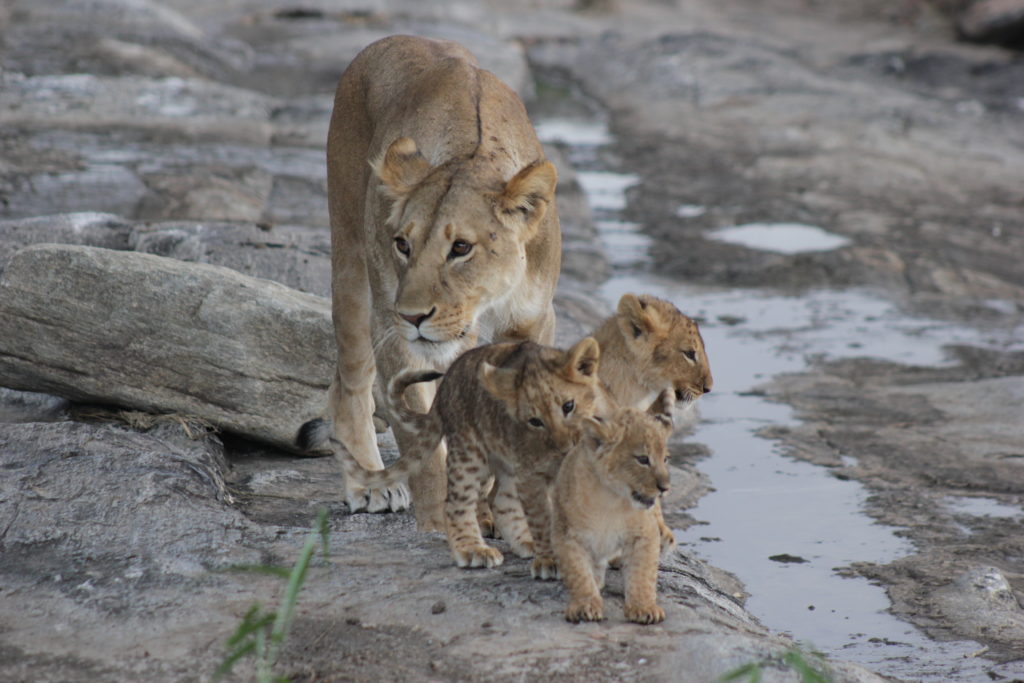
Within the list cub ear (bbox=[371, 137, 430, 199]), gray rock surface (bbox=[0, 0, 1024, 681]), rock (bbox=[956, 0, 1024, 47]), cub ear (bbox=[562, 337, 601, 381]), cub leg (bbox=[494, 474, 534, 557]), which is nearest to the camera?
gray rock surface (bbox=[0, 0, 1024, 681])

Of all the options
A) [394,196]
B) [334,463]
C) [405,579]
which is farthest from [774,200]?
→ [405,579]

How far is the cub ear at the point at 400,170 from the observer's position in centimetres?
428

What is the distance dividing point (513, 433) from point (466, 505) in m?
0.28

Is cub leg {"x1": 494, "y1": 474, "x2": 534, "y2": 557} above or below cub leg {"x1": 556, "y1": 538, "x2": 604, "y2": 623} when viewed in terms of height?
below

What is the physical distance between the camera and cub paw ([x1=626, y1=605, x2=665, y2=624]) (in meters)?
3.41

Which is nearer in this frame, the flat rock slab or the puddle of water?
the flat rock slab

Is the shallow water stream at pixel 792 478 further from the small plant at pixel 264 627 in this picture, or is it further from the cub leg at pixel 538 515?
the small plant at pixel 264 627

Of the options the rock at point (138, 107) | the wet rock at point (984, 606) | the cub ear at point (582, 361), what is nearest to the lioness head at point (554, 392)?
the cub ear at point (582, 361)

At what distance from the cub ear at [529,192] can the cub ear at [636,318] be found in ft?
1.34

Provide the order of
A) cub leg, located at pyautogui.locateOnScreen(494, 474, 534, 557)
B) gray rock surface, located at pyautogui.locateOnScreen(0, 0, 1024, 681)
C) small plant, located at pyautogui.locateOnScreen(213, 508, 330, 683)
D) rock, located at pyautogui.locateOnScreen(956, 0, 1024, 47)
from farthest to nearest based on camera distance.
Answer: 1. rock, located at pyautogui.locateOnScreen(956, 0, 1024, 47)
2. cub leg, located at pyautogui.locateOnScreen(494, 474, 534, 557)
3. gray rock surface, located at pyautogui.locateOnScreen(0, 0, 1024, 681)
4. small plant, located at pyautogui.locateOnScreen(213, 508, 330, 683)

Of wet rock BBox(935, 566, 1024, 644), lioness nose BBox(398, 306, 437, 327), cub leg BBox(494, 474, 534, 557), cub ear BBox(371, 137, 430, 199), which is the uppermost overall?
cub ear BBox(371, 137, 430, 199)

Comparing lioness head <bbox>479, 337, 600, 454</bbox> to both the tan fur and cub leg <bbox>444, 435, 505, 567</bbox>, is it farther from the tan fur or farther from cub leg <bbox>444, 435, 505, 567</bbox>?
the tan fur

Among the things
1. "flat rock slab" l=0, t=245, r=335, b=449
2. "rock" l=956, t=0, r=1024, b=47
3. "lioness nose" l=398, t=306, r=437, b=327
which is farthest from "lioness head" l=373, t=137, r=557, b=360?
"rock" l=956, t=0, r=1024, b=47

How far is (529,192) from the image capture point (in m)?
4.17
